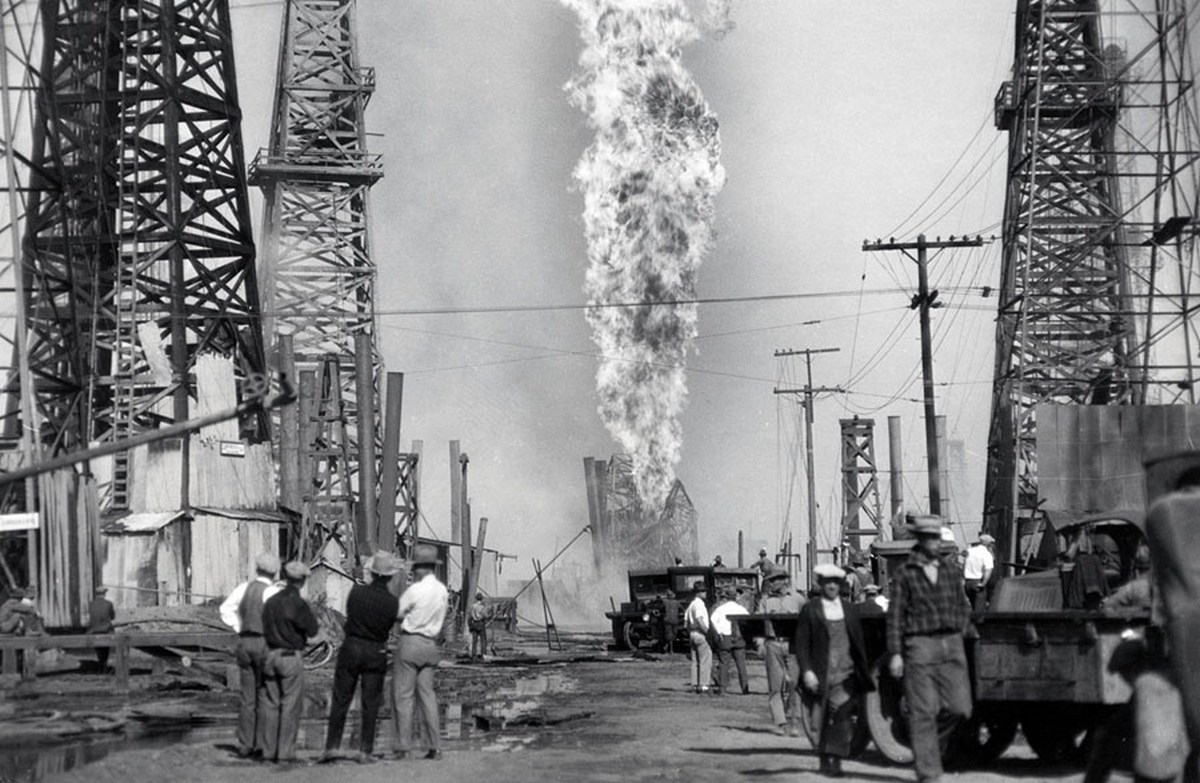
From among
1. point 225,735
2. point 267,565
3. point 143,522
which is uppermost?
point 267,565

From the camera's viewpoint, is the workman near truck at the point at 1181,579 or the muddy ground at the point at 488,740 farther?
the muddy ground at the point at 488,740

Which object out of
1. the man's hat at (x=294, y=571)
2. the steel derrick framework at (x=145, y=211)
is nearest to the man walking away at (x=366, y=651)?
the man's hat at (x=294, y=571)

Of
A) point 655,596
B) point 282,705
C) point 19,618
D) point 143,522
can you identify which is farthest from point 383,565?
point 655,596

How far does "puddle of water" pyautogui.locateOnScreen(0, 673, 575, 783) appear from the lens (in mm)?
12406

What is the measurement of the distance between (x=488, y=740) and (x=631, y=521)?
191 feet

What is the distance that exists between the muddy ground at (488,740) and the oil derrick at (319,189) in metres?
24.0

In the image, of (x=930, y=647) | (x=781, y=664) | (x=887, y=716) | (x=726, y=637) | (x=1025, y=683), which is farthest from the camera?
(x=726, y=637)

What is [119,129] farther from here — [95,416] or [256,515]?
[256,515]

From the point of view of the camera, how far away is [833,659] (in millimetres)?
11586

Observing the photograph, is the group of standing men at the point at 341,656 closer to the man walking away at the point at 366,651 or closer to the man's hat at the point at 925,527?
the man walking away at the point at 366,651

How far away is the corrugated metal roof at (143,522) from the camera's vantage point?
3566cm

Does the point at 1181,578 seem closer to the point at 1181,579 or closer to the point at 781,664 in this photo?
the point at 1181,579

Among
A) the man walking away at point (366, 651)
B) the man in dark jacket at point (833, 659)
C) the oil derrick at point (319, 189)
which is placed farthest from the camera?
the oil derrick at point (319, 189)

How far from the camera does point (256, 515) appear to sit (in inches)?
1500
